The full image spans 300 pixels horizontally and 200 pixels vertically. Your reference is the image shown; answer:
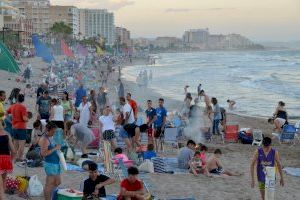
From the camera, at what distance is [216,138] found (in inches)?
603

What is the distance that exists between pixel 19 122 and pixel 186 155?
3.26 metres

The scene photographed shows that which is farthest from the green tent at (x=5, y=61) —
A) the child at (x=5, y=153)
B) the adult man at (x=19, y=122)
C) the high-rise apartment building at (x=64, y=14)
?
the high-rise apartment building at (x=64, y=14)

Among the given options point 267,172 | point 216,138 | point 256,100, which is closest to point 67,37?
point 256,100

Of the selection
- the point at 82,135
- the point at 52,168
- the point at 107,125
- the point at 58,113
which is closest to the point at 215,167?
the point at 107,125

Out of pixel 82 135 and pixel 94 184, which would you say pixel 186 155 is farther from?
pixel 94 184

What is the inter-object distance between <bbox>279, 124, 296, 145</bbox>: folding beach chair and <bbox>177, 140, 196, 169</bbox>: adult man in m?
4.85

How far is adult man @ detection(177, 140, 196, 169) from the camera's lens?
10.5 metres

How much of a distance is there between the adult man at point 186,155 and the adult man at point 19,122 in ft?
10.0

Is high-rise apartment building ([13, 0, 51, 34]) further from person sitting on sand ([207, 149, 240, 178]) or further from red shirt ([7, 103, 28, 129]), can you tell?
person sitting on sand ([207, 149, 240, 178])

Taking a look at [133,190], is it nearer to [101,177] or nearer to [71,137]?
[101,177]

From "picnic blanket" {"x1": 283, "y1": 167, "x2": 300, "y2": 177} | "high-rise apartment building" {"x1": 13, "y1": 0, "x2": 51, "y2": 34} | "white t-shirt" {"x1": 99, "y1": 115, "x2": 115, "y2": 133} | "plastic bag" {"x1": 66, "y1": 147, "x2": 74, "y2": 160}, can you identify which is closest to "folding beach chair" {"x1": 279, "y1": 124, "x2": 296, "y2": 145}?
"picnic blanket" {"x1": 283, "y1": 167, "x2": 300, "y2": 177}

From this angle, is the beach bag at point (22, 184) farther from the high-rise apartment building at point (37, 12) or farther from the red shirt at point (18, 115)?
the high-rise apartment building at point (37, 12)

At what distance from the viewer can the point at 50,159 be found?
281 inches

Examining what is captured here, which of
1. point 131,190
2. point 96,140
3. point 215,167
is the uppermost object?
point 131,190
